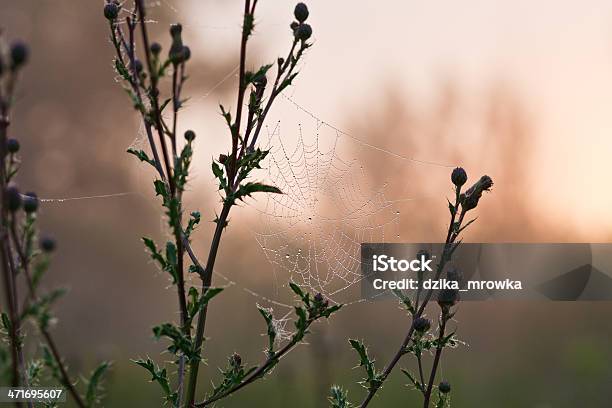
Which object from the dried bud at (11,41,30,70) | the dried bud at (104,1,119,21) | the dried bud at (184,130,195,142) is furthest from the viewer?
the dried bud at (104,1,119,21)

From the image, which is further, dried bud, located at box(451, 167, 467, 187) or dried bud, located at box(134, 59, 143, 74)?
dried bud, located at box(451, 167, 467, 187)

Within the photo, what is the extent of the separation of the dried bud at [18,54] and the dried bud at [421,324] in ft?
4.11

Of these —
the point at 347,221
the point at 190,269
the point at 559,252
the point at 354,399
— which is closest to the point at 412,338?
the point at 190,269

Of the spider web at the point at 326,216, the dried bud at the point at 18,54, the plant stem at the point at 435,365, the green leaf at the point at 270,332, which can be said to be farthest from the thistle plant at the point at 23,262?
the spider web at the point at 326,216

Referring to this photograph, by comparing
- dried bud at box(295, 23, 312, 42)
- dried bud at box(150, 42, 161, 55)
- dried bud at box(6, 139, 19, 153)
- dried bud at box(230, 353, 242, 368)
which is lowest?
dried bud at box(230, 353, 242, 368)

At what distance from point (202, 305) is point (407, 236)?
3994 millimetres

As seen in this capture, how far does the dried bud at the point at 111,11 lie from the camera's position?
2.02 metres

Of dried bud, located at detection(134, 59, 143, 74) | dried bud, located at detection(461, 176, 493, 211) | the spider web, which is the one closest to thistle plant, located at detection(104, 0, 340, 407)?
dried bud, located at detection(134, 59, 143, 74)

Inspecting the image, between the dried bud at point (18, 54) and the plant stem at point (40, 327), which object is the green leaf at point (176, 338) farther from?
the dried bud at point (18, 54)

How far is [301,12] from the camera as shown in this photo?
2043 millimetres

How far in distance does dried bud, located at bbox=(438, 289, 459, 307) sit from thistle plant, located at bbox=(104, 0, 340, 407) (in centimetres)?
36

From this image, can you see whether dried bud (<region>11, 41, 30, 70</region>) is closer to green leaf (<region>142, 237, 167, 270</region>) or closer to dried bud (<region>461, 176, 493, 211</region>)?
green leaf (<region>142, 237, 167, 270</region>)

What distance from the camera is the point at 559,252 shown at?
4816 millimetres

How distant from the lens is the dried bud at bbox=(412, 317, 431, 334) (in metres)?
2.04
